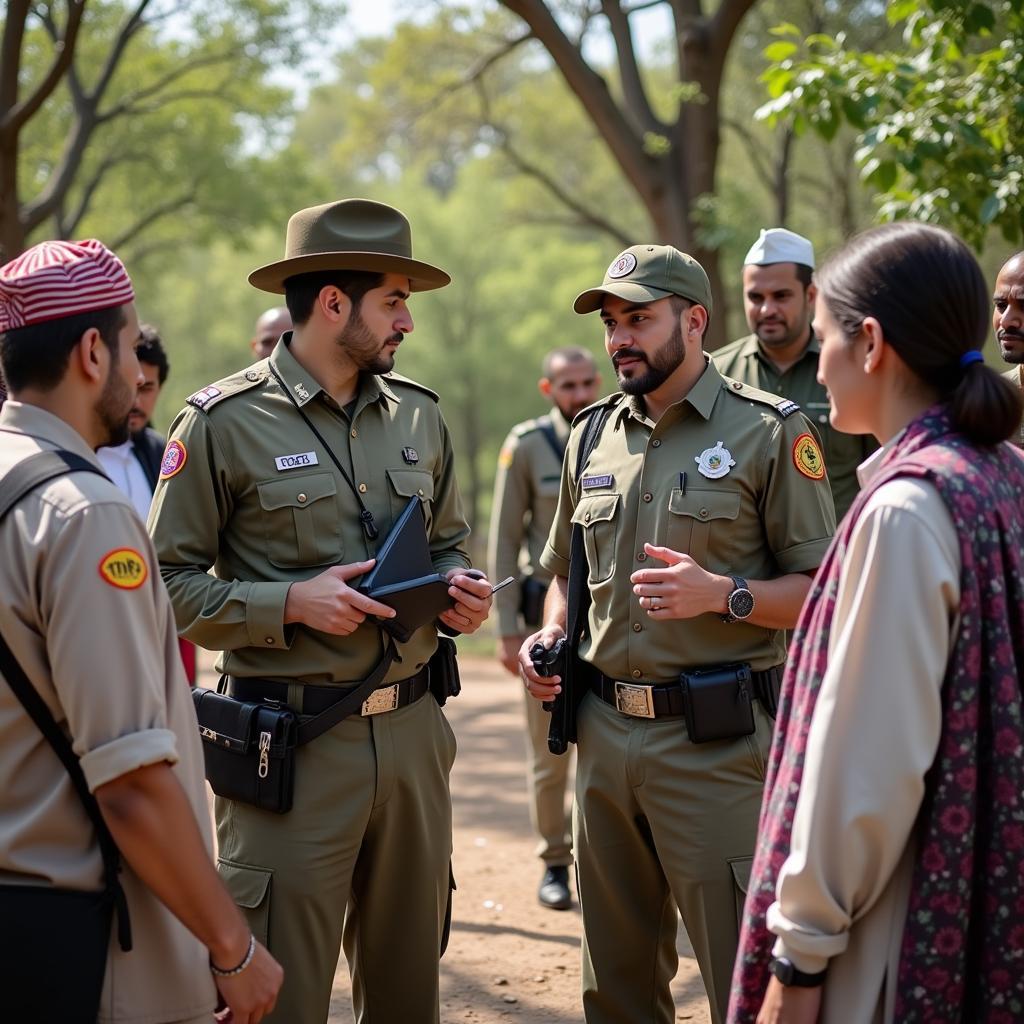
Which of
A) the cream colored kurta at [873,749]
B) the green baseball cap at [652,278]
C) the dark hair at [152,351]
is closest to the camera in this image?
the cream colored kurta at [873,749]

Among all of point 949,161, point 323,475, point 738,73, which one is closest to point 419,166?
point 738,73

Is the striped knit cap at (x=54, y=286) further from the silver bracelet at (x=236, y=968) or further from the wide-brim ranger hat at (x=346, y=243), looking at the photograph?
the wide-brim ranger hat at (x=346, y=243)

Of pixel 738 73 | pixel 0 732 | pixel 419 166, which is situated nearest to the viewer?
pixel 0 732

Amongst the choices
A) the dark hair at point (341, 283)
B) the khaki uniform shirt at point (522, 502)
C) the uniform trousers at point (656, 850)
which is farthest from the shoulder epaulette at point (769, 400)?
the khaki uniform shirt at point (522, 502)

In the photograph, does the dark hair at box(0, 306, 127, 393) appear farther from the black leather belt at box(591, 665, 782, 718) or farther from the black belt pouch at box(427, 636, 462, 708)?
the black leather belt at box(591, 665, 782, 718)

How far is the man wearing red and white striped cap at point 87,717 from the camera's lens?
2.09 meters

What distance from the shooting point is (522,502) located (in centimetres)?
675

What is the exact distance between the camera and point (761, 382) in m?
5.63

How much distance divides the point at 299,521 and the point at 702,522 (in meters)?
1.14

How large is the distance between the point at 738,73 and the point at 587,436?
17.4 metres

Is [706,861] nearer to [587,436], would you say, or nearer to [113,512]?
[587,436]

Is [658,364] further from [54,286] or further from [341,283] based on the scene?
[54,286]

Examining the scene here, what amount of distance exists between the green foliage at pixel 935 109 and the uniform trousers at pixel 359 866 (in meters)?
3.44

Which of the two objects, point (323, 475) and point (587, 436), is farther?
point (587, 436)
